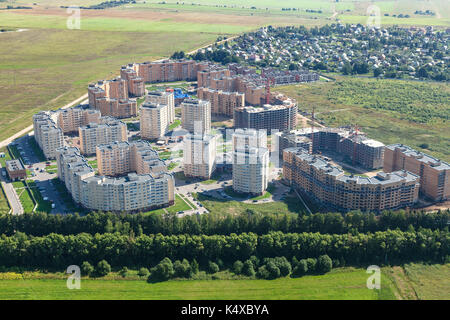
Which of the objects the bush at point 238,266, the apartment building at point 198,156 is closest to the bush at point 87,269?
the bush at point 238,266

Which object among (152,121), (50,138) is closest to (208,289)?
(50,138)

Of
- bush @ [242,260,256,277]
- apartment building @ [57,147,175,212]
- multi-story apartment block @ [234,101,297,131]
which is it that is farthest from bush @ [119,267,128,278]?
multi-story apartment block @ [234,101,297,131]

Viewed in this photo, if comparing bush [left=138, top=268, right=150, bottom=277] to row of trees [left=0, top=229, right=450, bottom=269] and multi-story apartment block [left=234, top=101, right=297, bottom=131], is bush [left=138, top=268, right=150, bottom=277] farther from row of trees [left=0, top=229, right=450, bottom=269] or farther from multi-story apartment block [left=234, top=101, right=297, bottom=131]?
multi-story apartment block [left=234, top=101, right=297, bottom=131]

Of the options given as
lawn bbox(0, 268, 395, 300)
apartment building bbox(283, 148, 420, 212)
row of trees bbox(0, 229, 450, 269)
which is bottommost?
lawn bbox(0, 268, 395, 300)

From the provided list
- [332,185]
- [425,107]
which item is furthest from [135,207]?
[425,107]

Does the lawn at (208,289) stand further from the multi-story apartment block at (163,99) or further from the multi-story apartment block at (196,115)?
the multi-story apartment block at (163,99)

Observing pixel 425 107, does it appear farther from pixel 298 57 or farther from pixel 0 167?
pixel 0 167
